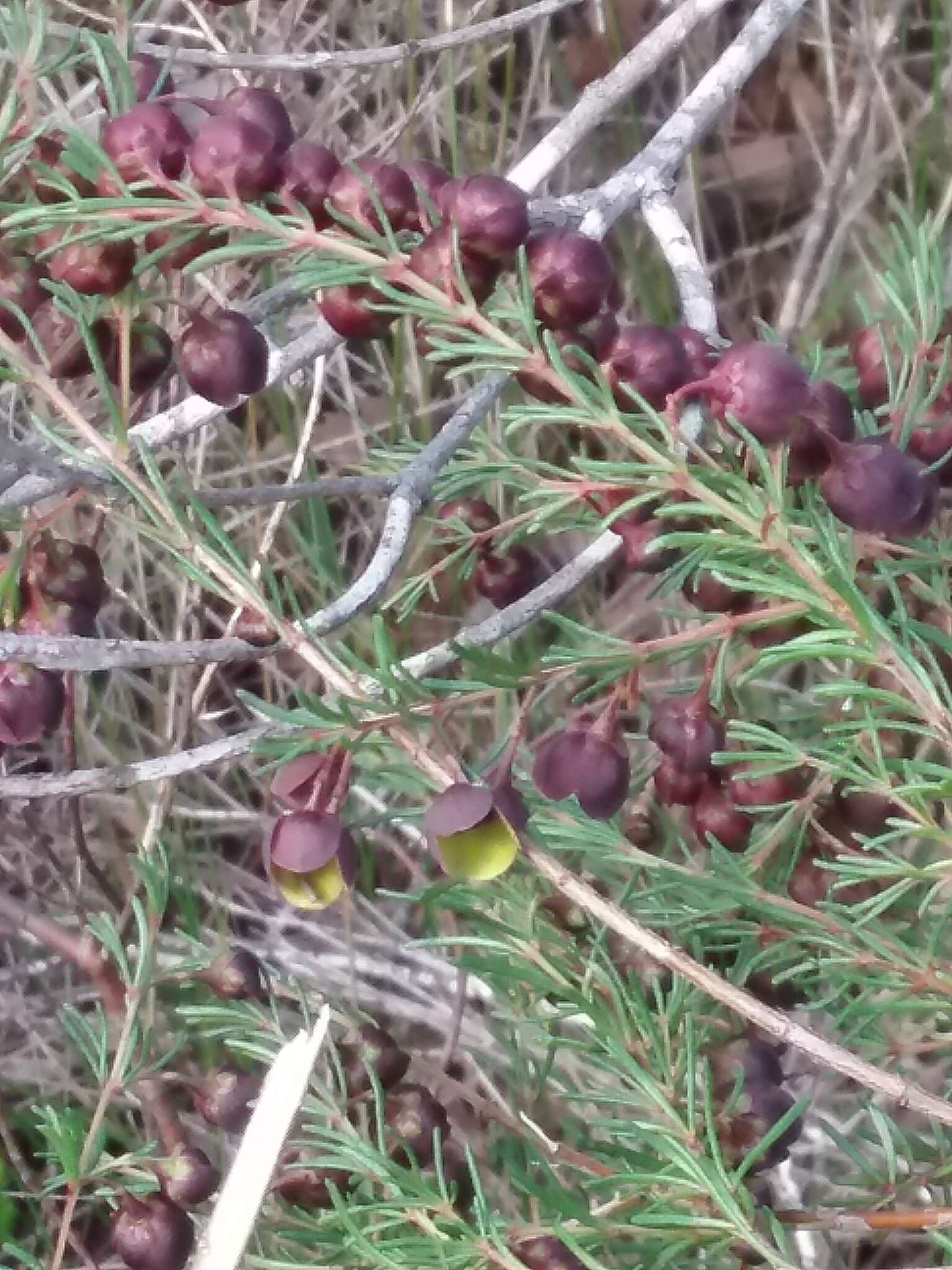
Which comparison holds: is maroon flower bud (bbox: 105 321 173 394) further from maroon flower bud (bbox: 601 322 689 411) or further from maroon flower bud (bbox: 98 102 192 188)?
maroon flower bud (bbox: 601 322 689 411)

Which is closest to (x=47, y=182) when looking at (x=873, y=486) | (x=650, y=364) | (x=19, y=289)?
(x=19, y=289)

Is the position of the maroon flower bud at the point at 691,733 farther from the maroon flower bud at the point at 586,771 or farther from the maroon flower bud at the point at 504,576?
the maroon flower bud at the point at 504,576

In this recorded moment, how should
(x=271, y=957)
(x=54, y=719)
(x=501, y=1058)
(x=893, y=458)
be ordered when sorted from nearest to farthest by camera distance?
(x=893, y=458), (x=54, y=719), (x=501, y=1058), (x=271, y=957)

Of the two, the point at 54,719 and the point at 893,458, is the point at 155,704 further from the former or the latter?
the point at 893,458

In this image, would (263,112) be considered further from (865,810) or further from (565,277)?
(865,810)

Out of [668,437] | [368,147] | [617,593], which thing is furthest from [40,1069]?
[668,437]

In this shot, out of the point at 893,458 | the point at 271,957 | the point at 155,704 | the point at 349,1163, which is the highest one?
the point at 893,458

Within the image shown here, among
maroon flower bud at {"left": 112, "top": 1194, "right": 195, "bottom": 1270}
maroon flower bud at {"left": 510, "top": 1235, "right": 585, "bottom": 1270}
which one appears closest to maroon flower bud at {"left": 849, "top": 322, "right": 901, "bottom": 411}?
maroon flower bud at {"left": 510, "top": 1235, "right": 585, "bottom": 1270}
